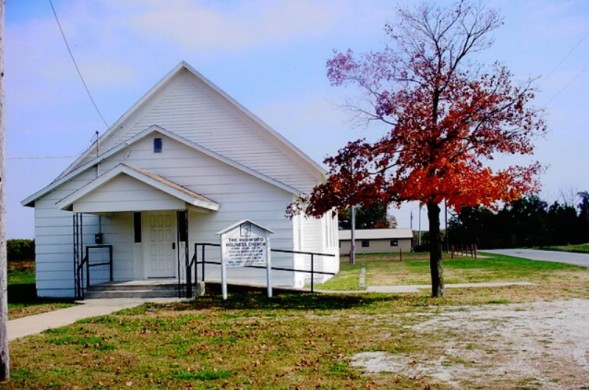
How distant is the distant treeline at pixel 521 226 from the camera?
2788 inches

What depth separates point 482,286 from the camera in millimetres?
19188

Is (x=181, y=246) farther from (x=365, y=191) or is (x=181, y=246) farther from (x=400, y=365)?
(x=400, y=365)

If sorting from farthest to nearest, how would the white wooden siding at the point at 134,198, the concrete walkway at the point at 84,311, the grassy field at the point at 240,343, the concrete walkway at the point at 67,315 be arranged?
the white wooden siding at the point at 134,198
the concrete walkway at the point at 84,311
the concrete walkway at the point at 67,315
the grassy field at the point at 240,343

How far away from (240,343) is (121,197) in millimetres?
8974

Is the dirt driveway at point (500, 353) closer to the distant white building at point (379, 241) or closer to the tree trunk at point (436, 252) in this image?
the tree trunk at point (436, 252)

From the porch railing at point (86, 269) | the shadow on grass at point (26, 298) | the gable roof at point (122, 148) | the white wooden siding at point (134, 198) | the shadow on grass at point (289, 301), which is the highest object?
the gable roof at point (122, 148)

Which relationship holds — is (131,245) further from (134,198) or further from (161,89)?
(161,89)

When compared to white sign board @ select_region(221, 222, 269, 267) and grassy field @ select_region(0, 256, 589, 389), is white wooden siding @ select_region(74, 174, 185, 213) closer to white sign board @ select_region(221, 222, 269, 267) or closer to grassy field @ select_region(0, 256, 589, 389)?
white sign board @ select_region(221, 222, 269, 267)

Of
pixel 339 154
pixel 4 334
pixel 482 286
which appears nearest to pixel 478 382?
pixel 4 334

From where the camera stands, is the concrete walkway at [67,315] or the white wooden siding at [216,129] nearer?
the concrete walkway at [67,315]

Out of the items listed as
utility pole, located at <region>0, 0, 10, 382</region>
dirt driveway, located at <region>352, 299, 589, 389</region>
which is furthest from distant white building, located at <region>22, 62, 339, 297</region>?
utility pole, located at <region>0, 0, 10, 382</region>

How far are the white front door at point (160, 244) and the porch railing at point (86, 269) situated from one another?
1.16m

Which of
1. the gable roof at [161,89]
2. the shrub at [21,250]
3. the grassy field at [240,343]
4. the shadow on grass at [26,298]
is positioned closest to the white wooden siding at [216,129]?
the gable roof at [161,89]

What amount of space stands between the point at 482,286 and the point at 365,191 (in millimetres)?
5746
